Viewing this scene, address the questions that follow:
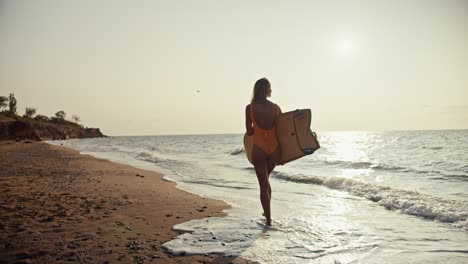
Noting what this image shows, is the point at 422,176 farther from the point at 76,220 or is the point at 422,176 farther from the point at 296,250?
the point at 76,220

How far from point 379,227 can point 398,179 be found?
7.70 metres

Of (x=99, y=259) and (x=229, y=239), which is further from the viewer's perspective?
(x=229, y=239)

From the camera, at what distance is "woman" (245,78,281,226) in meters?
4.99

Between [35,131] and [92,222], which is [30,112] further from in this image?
[92,222]

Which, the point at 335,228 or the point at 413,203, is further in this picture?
the point at 413,203

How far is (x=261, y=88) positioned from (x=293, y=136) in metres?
1.02

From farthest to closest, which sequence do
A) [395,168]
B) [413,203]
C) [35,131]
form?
[35,131] < [395,168] < [413,203]

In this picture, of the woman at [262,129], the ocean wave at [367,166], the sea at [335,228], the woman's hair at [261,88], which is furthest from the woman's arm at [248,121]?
the ocean wave at [367,166]

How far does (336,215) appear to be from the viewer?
5961 mm

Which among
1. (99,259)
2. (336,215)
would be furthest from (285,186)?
(99,259)

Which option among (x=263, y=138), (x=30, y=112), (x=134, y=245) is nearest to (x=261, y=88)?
(x=263, y=138)

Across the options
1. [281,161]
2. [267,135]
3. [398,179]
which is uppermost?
[267,135]

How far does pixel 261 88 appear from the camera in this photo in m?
4.99

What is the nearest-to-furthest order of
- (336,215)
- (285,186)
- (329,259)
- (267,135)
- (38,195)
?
(329,259) < (267,135) < (336,215) < (38,195) < (285,186)
